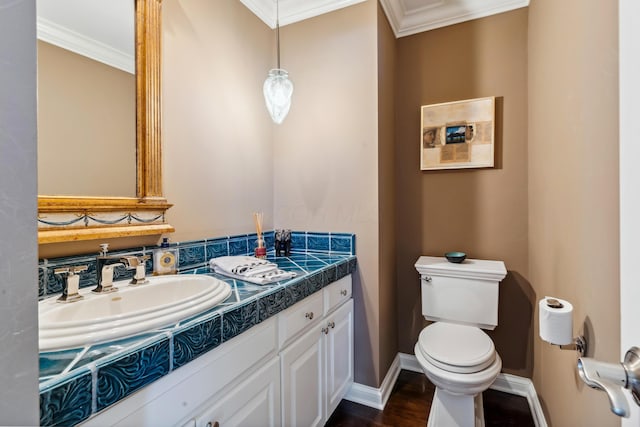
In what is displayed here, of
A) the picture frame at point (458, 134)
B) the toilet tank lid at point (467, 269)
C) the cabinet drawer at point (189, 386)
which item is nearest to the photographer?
the cabinet drawer at point (189, 386)

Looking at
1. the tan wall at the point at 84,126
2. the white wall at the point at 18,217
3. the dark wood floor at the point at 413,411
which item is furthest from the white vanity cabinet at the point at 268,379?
the tan wall at the point at 84,126

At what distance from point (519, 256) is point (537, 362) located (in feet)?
2.04

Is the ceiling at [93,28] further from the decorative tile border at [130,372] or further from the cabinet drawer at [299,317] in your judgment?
the cabinet drawer at [299,317]

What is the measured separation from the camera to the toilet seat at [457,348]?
138 centimetres

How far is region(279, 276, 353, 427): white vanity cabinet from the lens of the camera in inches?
48.9

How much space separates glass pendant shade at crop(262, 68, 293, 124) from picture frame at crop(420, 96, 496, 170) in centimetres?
102

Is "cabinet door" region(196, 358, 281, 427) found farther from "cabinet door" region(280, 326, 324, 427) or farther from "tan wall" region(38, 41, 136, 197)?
"tan wall" region(38, 41, 136, 197)

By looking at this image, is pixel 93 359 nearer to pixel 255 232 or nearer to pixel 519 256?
pixel 255 232

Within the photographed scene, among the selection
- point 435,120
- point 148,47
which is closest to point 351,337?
point 435,120

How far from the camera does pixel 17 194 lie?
0.33 metres

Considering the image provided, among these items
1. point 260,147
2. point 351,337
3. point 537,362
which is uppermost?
point 260,147

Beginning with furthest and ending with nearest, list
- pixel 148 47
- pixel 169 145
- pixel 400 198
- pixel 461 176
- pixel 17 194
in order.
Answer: pixel 400 198 → pixel 461 176 → pixel 169 145 → pixel 148 47 → pixel 17 194

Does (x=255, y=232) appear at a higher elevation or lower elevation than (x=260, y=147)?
lower

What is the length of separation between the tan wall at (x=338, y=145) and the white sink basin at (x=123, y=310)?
3.08ft
